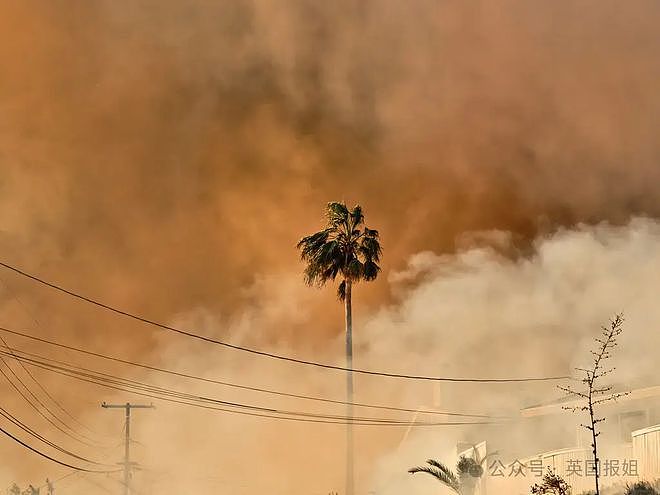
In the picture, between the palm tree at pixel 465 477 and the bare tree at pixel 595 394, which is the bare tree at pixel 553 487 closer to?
the bare tree at pixel 595 394

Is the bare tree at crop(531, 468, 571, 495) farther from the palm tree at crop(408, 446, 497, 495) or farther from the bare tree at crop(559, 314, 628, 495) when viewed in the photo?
the palm tree at crop(408, 446, 497, 495)

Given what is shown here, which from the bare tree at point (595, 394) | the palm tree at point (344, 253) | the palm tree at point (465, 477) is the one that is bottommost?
the palm tree at point (465, 477)

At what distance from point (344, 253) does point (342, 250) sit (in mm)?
199

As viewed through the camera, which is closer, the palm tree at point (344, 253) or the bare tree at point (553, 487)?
the bare tree at point (553, 487)

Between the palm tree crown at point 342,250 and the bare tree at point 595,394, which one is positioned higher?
the palm tree crown at point 342,250

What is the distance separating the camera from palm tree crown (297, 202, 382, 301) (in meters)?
54.1

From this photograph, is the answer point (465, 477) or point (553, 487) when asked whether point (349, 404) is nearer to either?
point (465, 477)

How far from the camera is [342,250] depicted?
5447 cm

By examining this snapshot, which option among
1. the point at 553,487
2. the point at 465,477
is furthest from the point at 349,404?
the point at 553,487

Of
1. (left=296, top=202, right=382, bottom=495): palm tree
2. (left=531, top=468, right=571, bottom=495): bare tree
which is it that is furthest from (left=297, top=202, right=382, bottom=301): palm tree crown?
(left=531, top=468, right=571, bottom=495): bare tree

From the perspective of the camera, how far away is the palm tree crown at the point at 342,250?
5409 cm

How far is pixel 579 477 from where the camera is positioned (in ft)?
127

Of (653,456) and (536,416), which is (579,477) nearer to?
(653,456)

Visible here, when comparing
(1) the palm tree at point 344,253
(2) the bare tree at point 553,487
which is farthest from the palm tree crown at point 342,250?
(2) the bare tree at point 553,487
